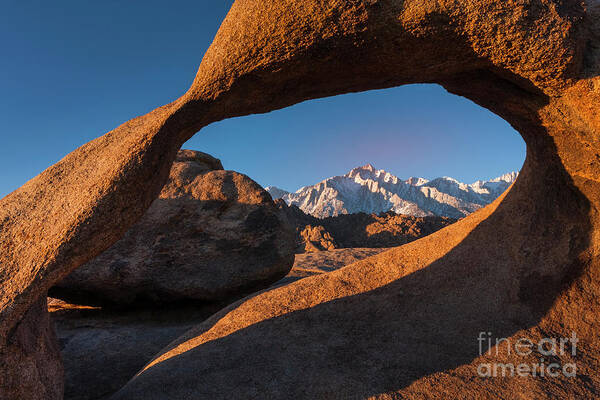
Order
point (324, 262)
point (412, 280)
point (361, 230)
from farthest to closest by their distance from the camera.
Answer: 1. point (361, 230)
2. point (324, 262)
3. point (412, 280)

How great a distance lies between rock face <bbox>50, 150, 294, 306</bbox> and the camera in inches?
226

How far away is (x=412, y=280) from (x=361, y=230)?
20.0 metres

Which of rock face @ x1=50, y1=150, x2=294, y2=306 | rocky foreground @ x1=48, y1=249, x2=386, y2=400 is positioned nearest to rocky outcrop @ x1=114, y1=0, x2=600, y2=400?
rocky foreground @ x1=48, y1=249, x2=386, y2=400

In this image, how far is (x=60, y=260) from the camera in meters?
2.31

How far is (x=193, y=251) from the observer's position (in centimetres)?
594

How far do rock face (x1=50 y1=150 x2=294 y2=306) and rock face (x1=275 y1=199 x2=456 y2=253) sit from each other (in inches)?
514

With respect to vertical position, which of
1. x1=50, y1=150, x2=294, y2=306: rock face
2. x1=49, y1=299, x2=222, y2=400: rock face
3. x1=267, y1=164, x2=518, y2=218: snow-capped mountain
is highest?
x1=267, y1=164, x2=518, y2=218: snow-capped mountain

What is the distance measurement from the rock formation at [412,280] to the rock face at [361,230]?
52.8 ft

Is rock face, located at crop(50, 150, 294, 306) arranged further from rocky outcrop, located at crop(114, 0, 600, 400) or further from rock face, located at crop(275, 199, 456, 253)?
rock face, located at crop(275, 199, 456, 253)

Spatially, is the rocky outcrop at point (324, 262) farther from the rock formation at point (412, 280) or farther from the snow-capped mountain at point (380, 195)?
the snow-capped mountain at point (380, 195)

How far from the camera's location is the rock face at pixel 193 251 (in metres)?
5.74

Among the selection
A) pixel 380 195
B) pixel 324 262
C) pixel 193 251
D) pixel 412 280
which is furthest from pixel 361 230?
pixel 380 195

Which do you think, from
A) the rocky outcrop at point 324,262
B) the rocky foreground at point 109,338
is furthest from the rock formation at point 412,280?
the rocky outcrop at point 324,262

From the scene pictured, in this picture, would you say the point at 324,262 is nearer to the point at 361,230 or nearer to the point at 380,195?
the point at 361,230
